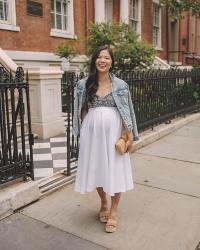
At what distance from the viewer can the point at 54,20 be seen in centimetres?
1277

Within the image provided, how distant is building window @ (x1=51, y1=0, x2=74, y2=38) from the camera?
41.8 feet

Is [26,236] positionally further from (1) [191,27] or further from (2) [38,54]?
(1) [191,27]

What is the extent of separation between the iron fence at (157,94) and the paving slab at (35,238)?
4.55ft

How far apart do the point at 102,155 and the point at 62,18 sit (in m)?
10.7

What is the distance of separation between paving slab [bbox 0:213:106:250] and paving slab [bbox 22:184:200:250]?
9cm

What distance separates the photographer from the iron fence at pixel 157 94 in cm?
659

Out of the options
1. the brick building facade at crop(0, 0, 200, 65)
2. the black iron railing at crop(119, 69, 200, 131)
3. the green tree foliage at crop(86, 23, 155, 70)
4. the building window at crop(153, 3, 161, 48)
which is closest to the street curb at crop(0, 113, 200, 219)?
the black iron railing at crop(119, 69, 200, 131)

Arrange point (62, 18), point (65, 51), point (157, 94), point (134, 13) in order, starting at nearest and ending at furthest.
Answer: point (157, 94)
point (65, 51)
point (62, 18)
point (134, 13)

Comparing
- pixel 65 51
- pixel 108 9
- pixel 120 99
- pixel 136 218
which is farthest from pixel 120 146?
pixel 108 9

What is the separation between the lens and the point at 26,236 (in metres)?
3.40

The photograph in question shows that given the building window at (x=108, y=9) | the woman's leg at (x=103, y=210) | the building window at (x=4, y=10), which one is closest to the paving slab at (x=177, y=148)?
the woman's leg at (x=103, y=210)

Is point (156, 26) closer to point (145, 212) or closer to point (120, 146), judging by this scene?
point (145, 212)

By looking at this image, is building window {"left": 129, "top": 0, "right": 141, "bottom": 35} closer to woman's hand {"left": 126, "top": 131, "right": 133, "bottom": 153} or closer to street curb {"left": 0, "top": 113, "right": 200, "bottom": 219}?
street curb {"left": 0, "top": 113, "right": 200, "bottom": 219}

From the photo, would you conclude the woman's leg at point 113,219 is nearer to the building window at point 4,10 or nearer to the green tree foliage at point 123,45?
the green tree foliage at point 123,45
